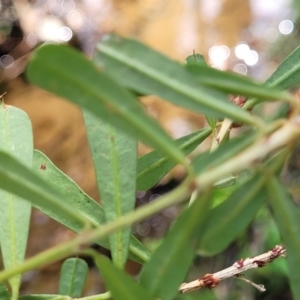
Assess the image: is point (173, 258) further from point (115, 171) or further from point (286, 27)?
point (286, 27)

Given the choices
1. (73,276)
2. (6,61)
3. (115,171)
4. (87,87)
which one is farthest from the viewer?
(6,61)

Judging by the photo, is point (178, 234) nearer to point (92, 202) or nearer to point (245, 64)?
point (92, 202)

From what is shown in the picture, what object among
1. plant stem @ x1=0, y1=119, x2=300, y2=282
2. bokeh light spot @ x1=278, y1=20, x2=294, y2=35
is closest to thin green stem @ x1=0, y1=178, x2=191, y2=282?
plant stem @ x1=0, y1=119, x2=300, y2=282

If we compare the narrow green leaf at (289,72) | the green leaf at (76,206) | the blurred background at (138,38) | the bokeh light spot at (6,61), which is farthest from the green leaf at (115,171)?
the bokeh light spot at (6,61)

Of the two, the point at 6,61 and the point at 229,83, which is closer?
the point at 229,83

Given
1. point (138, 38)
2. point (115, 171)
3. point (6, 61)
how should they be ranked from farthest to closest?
1. point (138, 38)
2. point (6, 61)
3. point (115, 171)

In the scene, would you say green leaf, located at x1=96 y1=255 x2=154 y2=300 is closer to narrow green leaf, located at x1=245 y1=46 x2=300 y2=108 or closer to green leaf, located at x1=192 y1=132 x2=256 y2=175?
green leaf, located at x1=192 y1=132 x2=256 y2=175

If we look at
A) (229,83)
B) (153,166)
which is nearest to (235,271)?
(153,166)
